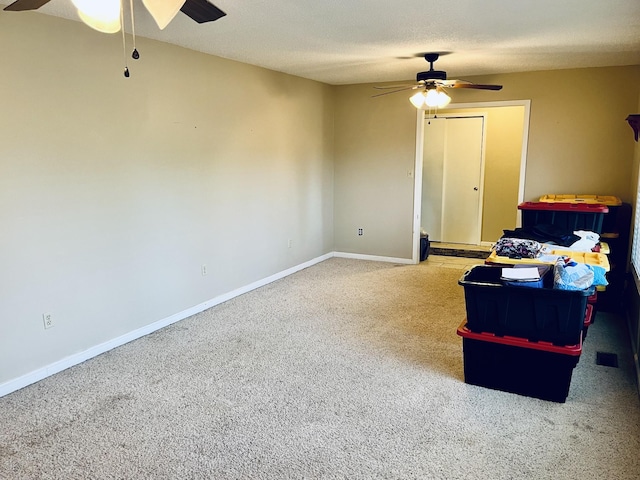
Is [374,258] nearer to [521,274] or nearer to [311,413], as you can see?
[521,274]

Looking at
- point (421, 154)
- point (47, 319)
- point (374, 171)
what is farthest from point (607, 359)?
point (47, 319)

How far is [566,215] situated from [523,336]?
2.13 metres

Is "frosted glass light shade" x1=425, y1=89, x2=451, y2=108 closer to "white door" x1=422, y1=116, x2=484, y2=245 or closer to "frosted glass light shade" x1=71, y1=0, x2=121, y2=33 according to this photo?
"white door" x1=422, y1=116, x2=484, y2=245

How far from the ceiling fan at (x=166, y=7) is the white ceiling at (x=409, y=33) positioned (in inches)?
20.8

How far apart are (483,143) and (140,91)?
525 centimetres

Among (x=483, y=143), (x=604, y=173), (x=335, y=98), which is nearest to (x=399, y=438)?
(x=604, y=173)

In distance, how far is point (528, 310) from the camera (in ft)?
8.83

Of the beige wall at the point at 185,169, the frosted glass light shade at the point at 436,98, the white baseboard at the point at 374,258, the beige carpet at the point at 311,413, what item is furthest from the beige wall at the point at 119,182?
the frosted glass light shade at the point at 436,98

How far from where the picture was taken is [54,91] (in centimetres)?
306

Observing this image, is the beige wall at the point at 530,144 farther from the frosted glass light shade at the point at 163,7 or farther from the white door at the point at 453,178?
the frosted glass light shade at the point at 163,7

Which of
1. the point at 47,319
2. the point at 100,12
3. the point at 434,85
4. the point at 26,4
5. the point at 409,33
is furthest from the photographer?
the point at 434,85

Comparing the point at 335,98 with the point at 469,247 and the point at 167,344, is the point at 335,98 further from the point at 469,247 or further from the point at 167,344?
the point at 167,344

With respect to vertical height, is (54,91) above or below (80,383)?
above

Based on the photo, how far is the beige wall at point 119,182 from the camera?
2.93 metres
